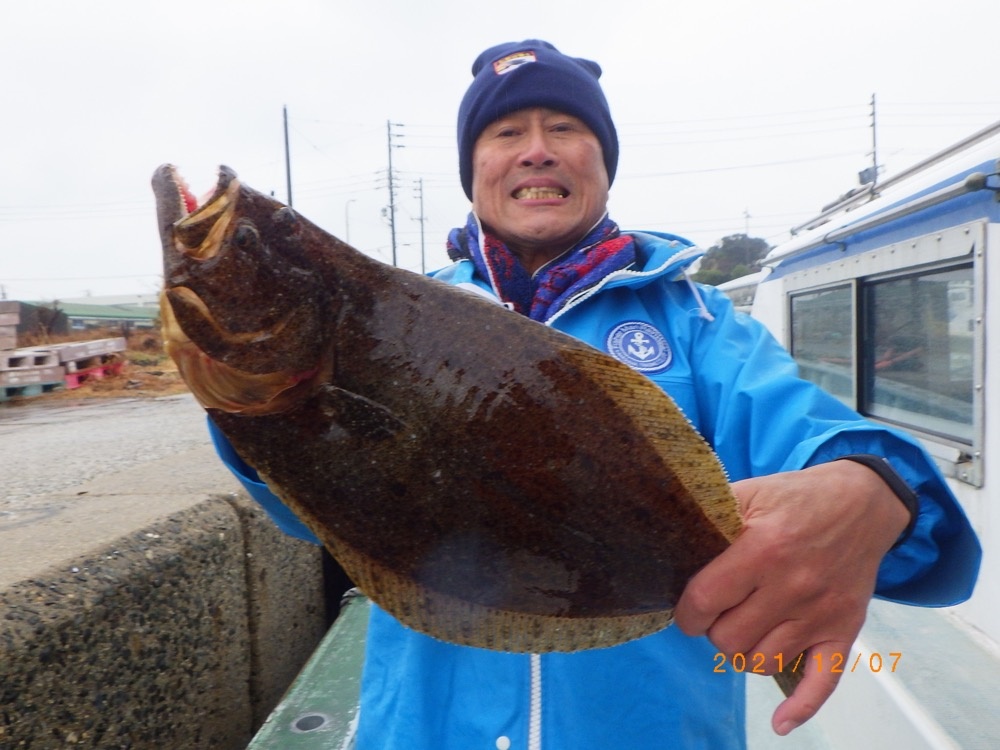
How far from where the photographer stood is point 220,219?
1.38m

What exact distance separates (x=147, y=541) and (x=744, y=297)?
904 cm

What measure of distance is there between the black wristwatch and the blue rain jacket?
2.5 inches

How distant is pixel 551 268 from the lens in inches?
81.2

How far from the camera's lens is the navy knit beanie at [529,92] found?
216 centimetres

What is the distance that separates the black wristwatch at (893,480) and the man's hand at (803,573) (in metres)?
0.02

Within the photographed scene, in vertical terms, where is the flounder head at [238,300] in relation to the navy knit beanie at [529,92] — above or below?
below

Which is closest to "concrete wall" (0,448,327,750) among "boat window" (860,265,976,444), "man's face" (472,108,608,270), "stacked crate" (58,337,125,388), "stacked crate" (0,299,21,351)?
"man's face" (472,108,608,270)

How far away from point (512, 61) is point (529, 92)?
0.71 feet

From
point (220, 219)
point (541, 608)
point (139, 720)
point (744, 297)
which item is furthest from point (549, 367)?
point (744, 297)

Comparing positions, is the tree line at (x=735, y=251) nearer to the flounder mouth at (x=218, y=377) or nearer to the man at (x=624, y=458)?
the man at (x=624, y=458)

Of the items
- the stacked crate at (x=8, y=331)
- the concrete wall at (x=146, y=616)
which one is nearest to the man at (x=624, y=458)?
the concrete wall at (x=146, y=616)

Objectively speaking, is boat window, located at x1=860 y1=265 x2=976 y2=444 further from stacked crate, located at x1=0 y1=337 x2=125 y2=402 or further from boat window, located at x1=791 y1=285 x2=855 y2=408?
stacked crate, located at x1=0 y1=337 x2=125 y2=402

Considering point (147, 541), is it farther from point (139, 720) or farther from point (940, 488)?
point (940, 488)
